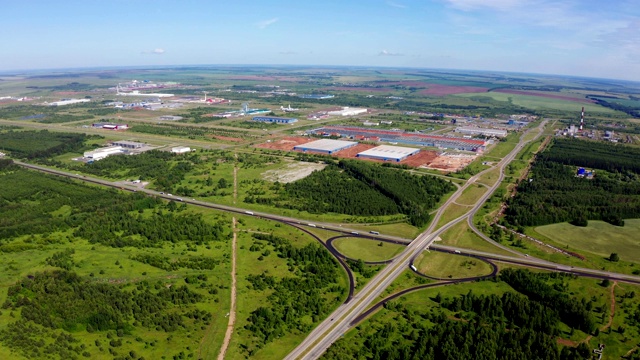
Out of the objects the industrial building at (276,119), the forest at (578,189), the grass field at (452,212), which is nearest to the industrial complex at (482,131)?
the forest at (578,189)

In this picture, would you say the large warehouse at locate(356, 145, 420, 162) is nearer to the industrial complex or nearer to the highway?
the highway

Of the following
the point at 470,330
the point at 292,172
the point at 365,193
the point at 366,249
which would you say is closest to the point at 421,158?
the point at 292,172

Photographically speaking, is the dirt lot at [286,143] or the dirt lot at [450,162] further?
the dirt lot at [286,143]

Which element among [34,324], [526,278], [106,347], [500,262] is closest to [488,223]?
[500,262]

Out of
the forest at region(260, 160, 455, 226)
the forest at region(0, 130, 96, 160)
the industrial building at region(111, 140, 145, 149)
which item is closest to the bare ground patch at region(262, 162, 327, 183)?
the forest at region(260, 160, 455, 226)

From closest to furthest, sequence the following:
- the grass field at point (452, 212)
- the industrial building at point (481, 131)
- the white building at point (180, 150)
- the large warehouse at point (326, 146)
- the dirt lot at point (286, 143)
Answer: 1. the grass field at point (452, 212)
2. the white building at point (180, 150)
3. the large warehouse at point (326, 146)
4. the dirt lot at point (286, 143)
5. the industrial building at point (481, 131)

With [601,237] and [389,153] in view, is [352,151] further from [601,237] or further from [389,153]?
[601,237]

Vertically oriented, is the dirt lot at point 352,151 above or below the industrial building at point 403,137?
below

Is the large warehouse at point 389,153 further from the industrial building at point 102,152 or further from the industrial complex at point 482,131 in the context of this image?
the industrial building at point 102,152
